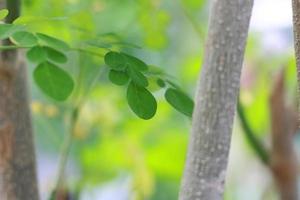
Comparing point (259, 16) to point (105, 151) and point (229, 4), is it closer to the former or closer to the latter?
point (105, 151)

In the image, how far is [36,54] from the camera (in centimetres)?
42

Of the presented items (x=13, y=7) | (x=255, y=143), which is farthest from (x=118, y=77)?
(x=255, y=143)

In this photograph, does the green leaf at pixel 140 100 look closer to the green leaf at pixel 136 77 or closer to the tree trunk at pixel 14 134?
the green leaf at pixel 136 77

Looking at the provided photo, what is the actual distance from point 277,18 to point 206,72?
2.73 ft

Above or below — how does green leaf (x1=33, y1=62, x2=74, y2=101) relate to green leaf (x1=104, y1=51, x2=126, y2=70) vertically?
above

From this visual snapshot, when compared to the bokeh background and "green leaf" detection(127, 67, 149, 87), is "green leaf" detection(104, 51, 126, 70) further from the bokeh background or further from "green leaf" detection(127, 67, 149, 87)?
the bokeh background

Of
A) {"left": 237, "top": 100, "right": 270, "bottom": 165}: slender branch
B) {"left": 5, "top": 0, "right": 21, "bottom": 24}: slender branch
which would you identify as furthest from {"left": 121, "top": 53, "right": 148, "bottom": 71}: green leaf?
{"left": 237, "top": 100, "right": 270, "bottom": 165}: slender branch

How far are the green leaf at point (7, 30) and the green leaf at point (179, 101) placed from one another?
100 mm

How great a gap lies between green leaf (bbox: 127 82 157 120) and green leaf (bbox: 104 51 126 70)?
0.01 m

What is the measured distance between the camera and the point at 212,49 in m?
0.40

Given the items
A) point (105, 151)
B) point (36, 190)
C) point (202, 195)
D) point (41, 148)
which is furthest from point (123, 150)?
point (41, 148)

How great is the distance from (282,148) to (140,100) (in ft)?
1.22

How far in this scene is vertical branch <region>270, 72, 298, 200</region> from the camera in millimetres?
719

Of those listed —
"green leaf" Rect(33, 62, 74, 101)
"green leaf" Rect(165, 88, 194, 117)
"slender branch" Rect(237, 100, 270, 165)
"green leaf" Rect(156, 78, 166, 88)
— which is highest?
"slender branch" Rect(237, 100, 270, 165)
